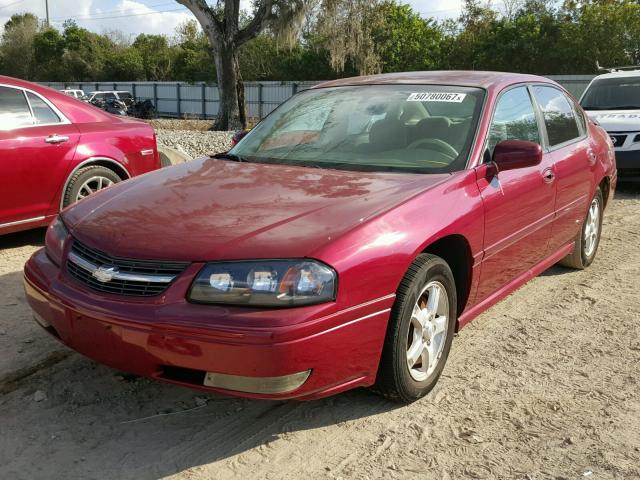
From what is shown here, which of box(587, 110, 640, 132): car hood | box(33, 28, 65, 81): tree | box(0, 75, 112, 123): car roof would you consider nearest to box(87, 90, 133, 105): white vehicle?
box(33, 28, 65, 81): tree

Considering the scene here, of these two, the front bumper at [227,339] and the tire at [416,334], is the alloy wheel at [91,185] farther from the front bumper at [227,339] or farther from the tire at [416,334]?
the tire at [416,334]

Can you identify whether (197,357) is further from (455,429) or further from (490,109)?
(490,109)

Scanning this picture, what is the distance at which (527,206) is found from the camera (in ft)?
12.8

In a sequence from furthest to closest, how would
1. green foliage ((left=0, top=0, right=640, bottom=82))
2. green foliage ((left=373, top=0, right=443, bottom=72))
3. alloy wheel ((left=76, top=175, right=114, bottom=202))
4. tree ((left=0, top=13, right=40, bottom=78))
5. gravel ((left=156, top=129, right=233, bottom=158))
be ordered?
tree ((left=0, top=13, right=40, bottom=78)), green foliage ((left=373, top=0, right=443, bottom=72)), green foliage ((left=0, top=0, right=640, bottom=82)), gravel ((left=156, top=129, right=233, bottom=158)), alloy wheel ((left=76, top=175, right=114, bottom=202))

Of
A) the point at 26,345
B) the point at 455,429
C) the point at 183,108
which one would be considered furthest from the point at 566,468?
the point at 183,108

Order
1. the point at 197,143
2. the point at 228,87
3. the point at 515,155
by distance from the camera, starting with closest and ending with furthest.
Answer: the point at 515,155 < the point at 197,143 < the point at 228,87

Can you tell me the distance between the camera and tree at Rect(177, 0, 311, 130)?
20469 millimetres

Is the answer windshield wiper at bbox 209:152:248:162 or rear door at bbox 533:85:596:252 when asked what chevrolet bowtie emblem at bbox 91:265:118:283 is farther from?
rear door at bbox 533:85:596:252

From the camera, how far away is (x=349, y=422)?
9.93ft

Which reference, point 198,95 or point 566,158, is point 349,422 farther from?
point 198,95

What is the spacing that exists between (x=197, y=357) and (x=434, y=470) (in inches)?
42.7

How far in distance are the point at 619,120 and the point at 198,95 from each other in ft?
111

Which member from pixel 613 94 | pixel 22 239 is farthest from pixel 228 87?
pixel 22 239

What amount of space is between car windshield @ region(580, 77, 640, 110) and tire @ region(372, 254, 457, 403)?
8041 millimetres
